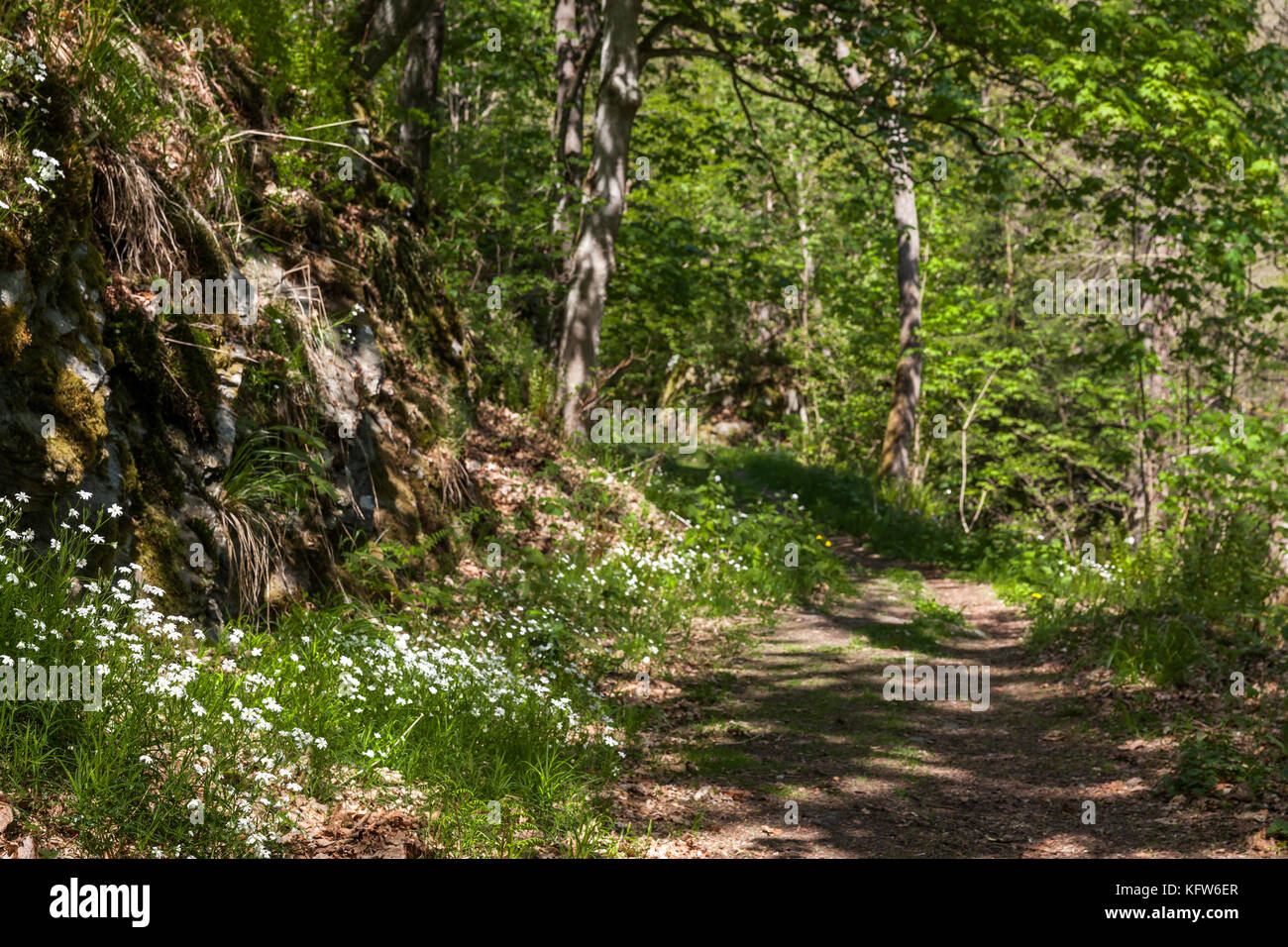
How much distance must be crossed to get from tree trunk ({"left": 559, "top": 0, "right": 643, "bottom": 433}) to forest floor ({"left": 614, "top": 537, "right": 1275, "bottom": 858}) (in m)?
4.12

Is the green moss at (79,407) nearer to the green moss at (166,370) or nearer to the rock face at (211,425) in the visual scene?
the rock face at (211,425)

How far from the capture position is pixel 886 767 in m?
5.43

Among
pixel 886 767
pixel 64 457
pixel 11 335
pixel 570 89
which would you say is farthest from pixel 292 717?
pixel 570 89

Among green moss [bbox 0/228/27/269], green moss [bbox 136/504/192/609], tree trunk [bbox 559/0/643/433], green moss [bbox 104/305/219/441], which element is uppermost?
tree trunk [bbox 559/0/643/433]

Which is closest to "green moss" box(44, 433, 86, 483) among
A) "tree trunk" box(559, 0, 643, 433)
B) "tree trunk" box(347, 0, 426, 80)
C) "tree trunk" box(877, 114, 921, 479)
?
"tree trunk" box(347, 0, 426, 80)

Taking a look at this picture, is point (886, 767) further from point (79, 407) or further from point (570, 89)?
point (570, 89)

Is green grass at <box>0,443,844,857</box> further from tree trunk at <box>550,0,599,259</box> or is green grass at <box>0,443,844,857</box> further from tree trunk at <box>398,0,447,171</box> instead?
tree trunk at <box>550,0,599,259</box>

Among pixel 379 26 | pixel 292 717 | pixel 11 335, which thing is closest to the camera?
pixel 292 717

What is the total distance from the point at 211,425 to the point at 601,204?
6359mm

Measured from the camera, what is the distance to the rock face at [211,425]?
13.2 ft

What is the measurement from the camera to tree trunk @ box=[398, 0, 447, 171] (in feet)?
38.2

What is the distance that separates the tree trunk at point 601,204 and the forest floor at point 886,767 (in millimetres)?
4123

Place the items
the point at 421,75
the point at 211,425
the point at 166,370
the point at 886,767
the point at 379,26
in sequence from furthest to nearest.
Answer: the point at 421,75 → the point at 379,26 → the point at 886,767 → the point at 211,425 → the point at 166,370
